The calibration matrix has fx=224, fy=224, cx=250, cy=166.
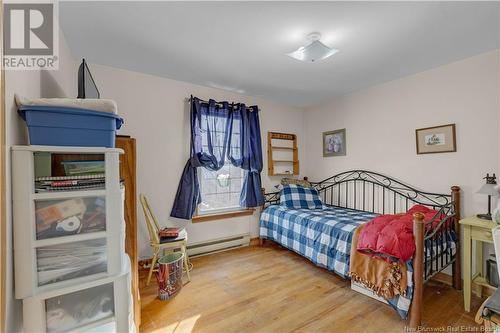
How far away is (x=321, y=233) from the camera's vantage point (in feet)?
7.86

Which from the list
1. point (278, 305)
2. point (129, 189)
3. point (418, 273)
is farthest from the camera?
point (278, 305)

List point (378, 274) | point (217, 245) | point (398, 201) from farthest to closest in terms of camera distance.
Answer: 1. point (217, 245)
2. point (398, 201)
3. point (378, 274)

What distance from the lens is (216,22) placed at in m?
1.68

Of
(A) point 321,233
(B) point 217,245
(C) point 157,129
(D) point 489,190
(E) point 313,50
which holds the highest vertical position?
(E) point 313,50

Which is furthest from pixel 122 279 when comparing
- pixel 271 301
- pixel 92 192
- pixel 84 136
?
pixel 271 301

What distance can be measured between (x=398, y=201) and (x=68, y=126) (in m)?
3.18

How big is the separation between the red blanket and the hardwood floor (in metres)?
0.50

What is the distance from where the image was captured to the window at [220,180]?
3.03 meters

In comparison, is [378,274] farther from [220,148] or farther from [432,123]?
[220,148]

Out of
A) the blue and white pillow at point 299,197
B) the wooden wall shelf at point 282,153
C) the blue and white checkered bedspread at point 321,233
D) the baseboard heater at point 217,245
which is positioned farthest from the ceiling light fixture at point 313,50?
the baseboard heater at point 217,245

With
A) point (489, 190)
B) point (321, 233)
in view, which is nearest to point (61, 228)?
point (321, 233)

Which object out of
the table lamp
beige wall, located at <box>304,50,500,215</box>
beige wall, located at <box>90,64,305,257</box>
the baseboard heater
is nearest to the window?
beige wall, located at <box>90,64,305,257</box>

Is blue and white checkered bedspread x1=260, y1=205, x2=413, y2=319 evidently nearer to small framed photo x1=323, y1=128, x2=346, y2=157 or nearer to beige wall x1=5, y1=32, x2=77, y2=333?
small framed photo x1=323, y1=128, x2=346, y2=157

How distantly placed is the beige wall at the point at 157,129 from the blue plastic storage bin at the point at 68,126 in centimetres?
167
